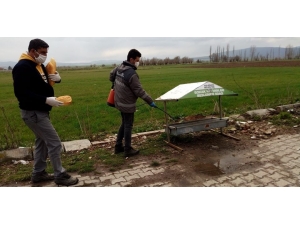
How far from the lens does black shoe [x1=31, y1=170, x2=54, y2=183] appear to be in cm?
407

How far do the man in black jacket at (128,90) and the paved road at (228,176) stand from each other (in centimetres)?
76

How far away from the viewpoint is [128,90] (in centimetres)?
481

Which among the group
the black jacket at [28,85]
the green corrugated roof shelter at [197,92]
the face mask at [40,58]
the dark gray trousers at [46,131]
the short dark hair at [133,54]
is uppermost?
the short dark hair at [133,54]

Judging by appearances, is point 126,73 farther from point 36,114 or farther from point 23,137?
point 23,137

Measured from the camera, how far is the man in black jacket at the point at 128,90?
471cm

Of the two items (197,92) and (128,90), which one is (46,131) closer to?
(128,90)

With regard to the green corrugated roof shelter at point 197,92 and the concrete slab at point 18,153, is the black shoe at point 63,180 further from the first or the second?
the green corrugated roof shelter at point 197,92

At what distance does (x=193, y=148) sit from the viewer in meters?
5.41

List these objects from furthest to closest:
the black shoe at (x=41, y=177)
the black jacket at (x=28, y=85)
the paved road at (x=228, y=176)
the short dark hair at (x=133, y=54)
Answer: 1. the short dark hair at (x=133, y=54)
2. the black shoe at (x=41, y=177)
3. the paved road at (x=228, y=176)
4. the black jacket at (x=28, y=85)

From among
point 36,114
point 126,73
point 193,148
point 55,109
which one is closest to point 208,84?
point 193,148

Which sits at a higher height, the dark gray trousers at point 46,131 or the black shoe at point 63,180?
the dark gray trousers at point 46,131

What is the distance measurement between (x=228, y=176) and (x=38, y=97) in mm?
3017

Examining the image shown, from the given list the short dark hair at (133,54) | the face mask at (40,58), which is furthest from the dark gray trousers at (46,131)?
the short dark hair at (133,54)

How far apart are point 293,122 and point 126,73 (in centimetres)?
478
